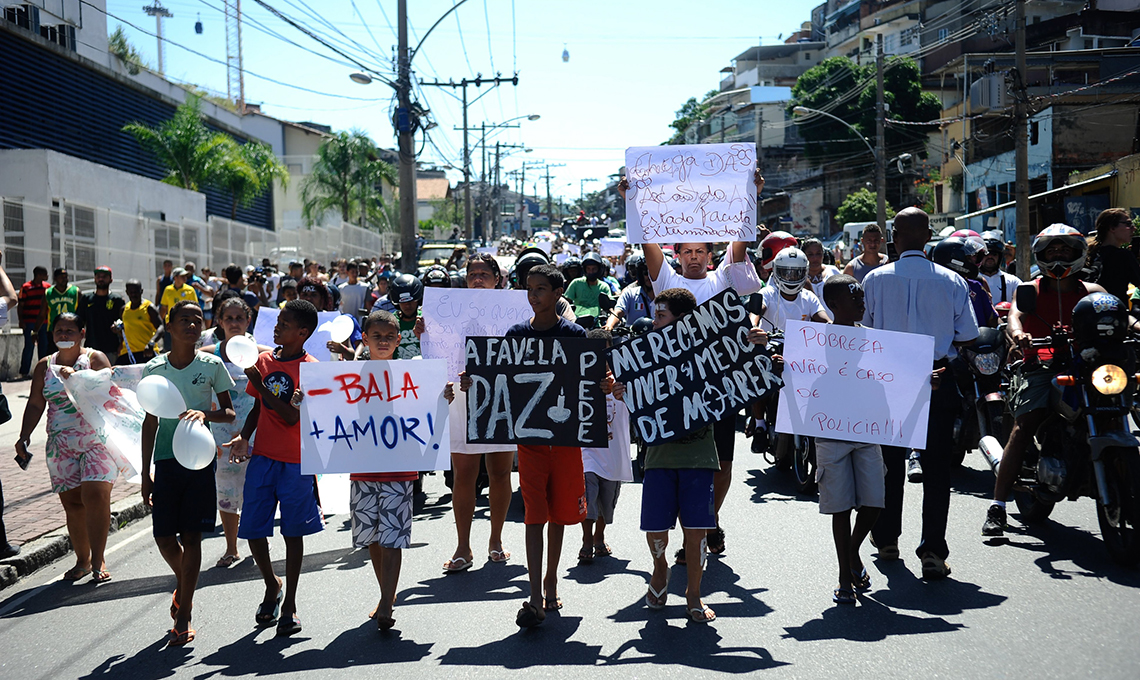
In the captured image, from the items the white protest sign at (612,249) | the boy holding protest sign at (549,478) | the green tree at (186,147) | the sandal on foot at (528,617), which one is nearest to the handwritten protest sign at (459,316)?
the boy holding protest sign at (549,478)

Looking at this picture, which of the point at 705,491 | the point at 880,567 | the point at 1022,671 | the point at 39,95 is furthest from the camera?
the point at 39,95

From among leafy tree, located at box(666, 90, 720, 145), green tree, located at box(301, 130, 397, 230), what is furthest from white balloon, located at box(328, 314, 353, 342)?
leafy tree, located at box(666, 90, 720, 145)

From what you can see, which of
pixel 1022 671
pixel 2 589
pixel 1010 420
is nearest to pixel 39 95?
pixel 2 589

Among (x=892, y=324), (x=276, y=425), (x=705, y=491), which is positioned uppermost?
(x=892, y=324)

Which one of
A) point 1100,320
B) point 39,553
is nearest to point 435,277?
point 39,553

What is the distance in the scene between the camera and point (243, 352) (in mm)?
5605

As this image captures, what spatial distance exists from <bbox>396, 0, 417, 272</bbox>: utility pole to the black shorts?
17.8m

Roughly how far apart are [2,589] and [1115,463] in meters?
7.03

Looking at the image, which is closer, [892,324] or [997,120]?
[892,324]

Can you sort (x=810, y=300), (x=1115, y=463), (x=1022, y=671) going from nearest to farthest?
1. (x=1022, y=671)
2. (x=1115, y=463)
3. (x=810, y=300)

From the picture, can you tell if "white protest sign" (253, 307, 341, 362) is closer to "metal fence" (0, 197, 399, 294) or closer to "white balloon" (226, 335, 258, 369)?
"white balloon" (226, 335, 258, 369)

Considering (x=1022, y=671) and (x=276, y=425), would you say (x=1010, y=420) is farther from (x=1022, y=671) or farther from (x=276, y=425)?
(x=276, y=425)

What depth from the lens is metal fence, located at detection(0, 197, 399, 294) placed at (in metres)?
18.7

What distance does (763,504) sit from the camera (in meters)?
8.31
